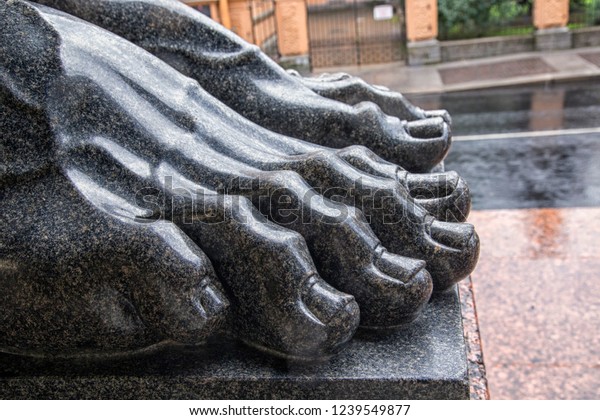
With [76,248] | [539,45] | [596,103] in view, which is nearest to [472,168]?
[596,103]

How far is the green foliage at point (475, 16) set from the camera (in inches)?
514

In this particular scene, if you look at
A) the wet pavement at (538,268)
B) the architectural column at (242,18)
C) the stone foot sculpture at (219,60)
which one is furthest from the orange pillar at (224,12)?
the stone foot sculpture at (219,60)

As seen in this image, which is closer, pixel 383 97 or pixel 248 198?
pixel 248 198

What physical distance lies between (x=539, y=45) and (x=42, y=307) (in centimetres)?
1228

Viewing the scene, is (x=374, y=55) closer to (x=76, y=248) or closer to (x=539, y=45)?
(x=539, y=45)

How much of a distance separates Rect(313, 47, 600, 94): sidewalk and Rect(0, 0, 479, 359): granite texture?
8681mm

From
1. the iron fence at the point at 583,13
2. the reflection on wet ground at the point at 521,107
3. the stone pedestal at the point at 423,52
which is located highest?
the iron fence at the point at 583,13

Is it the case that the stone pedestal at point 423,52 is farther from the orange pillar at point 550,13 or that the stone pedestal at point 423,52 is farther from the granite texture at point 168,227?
the granite texture at point 168,227

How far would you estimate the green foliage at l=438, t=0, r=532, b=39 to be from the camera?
42.8ft

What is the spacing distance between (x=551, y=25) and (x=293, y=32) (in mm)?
4828

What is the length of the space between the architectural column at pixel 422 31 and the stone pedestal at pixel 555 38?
1.89m

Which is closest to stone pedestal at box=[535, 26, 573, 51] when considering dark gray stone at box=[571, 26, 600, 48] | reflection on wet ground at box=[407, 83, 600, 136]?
dark gray stone at box=[571, 26, 600, 48]

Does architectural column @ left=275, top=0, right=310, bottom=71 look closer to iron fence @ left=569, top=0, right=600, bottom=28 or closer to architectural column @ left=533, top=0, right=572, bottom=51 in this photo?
architectural column @ left=533, top=0, right=572, bottom=51

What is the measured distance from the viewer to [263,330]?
1.96 meters
